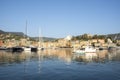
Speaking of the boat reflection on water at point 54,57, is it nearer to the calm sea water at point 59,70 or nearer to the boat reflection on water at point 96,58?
the boat reflection on water at point 96,58

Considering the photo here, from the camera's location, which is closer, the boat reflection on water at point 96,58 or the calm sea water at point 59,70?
the calm sea water at point 59,70

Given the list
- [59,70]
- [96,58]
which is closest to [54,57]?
[96,58]

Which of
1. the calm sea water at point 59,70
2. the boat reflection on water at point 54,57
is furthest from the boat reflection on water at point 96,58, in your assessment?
the calm sea water at point 59,70

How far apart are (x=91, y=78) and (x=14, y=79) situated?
13304mm

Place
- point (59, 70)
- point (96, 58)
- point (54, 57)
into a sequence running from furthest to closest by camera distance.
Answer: point (54, 57) < point (96, 58) < point (59, 70)

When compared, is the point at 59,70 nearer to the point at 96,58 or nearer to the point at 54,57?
the point at 96,58

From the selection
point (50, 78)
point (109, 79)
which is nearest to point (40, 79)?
point (50, 78)

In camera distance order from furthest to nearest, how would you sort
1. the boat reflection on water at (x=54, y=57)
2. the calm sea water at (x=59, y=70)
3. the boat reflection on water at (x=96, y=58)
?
the boat reflection on water at (x=96, y=58) → the boat reflection on water at (x=54, y=57) → the calm sea water at (x=59, y=70)

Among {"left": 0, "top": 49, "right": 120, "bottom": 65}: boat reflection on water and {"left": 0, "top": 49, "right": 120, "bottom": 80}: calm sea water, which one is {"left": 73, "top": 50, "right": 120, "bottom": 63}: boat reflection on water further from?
{"left": 0, "top": 49, "right": 120, "bottom": 80}: calm sea water

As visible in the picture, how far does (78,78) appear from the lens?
40188 mm

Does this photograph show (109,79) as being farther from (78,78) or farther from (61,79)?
(61,79)

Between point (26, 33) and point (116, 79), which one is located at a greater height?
point (26, 33)

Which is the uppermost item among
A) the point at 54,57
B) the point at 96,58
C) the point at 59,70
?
the point at 54,57

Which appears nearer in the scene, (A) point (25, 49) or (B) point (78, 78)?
(B) point (78, 78)
